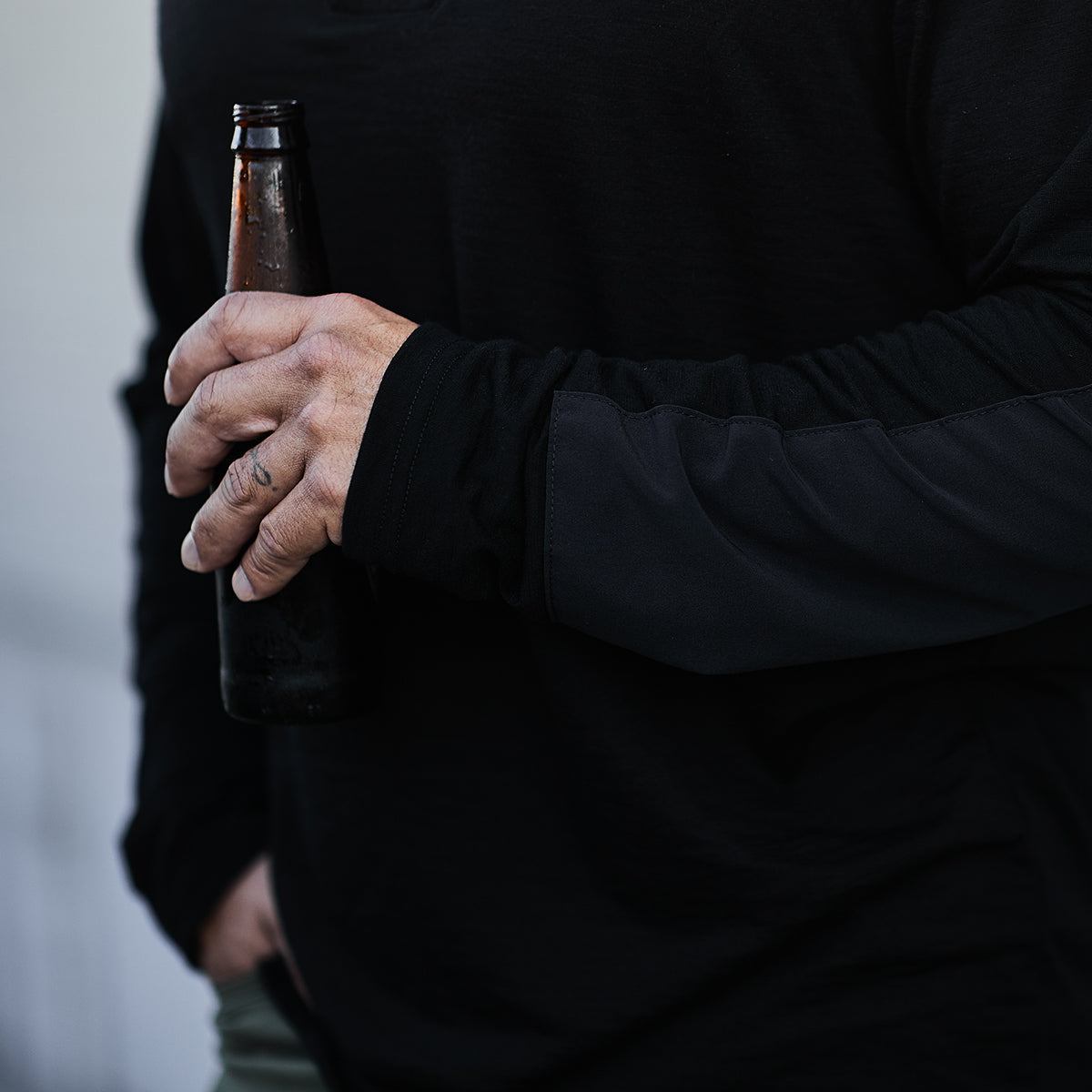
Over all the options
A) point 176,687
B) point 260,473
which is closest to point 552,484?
point 260,473

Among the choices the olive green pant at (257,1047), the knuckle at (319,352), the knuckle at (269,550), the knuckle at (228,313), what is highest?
the knuckle at (228,313)

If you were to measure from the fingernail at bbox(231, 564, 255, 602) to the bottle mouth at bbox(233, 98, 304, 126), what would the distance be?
28 cm

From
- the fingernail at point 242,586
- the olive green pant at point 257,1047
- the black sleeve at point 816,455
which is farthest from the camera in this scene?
the olive green pant at point 257,1047

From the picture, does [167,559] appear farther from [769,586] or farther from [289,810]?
[769,586]

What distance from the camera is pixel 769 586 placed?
674mm

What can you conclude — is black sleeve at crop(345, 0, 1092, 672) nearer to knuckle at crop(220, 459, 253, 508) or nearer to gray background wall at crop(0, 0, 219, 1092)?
knuckle at crop(220, 459, 253, 508)

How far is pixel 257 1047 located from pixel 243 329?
2.39 ft

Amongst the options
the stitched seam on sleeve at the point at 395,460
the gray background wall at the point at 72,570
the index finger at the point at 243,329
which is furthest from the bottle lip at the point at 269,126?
the gray background wall at the point at 72,570

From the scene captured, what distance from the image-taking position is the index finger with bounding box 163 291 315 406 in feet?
2.34

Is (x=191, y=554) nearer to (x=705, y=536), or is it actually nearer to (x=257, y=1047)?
(x=705, y=536)

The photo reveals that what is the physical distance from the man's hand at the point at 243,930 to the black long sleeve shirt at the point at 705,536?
0.49 feet

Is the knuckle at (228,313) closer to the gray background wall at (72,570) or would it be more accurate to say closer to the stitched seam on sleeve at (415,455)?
the stitched seam on sleeve at (415,455)

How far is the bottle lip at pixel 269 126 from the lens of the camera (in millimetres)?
755

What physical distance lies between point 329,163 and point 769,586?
459 mm
